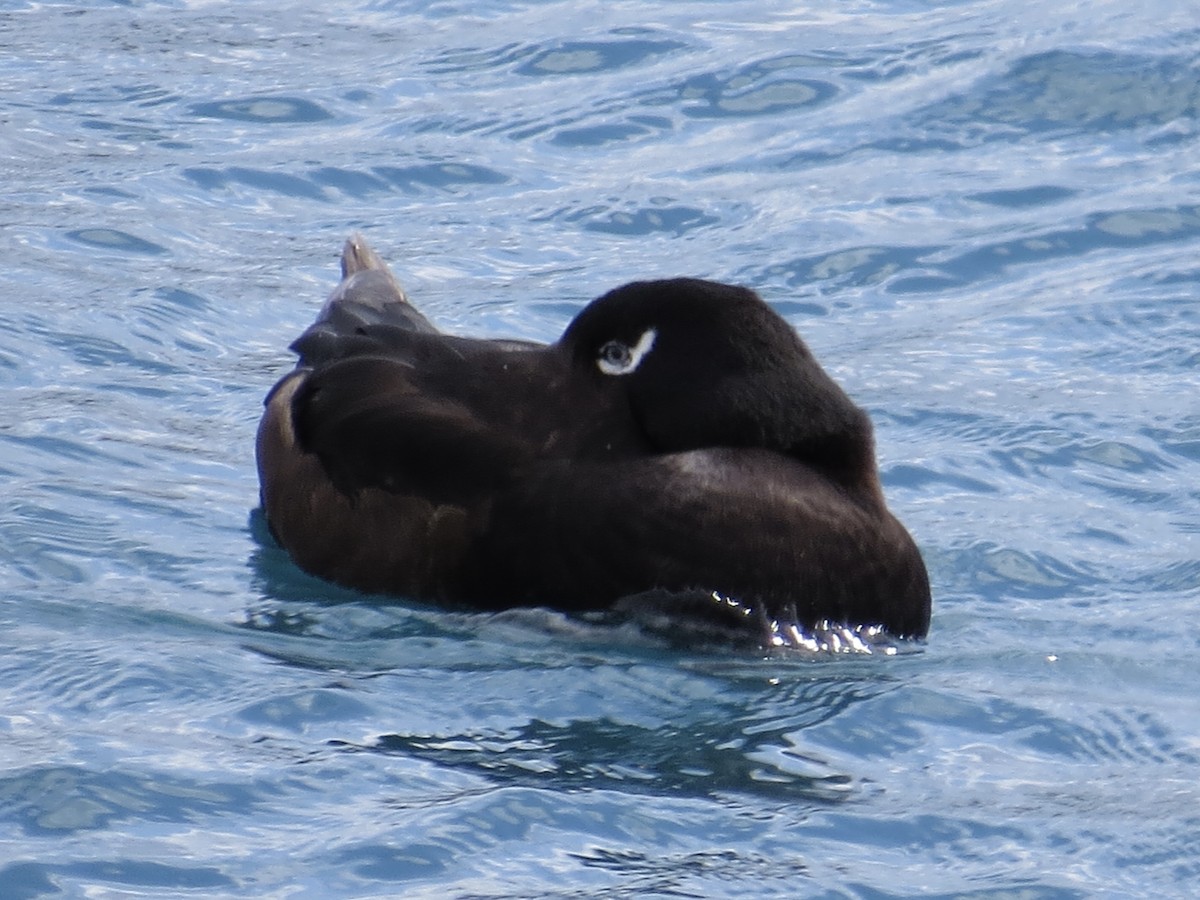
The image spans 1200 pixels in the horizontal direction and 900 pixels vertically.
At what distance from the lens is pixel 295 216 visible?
979 cm

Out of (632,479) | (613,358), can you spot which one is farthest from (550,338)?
(632,479)

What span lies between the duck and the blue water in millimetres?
133

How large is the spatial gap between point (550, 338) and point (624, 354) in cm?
281

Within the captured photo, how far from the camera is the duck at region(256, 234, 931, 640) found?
5.45 m

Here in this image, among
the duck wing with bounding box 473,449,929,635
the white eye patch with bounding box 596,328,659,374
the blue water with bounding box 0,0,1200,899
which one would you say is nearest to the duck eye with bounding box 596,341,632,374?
the white eye patch with bounding box 596,328,659,374

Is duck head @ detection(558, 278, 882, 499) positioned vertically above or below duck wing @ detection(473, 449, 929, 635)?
above

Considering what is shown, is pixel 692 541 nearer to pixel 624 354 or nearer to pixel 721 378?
pixel 721 378

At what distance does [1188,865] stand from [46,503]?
11.5 feet

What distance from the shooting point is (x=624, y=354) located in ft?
18.9

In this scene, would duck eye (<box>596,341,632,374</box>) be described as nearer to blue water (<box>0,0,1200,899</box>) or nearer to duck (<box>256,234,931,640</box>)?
duck (<box>256,234,931,640</box>)

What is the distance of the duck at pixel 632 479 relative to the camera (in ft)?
17.9

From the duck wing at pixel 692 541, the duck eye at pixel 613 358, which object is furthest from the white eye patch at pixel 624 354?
the duck wing at pixel 692 541

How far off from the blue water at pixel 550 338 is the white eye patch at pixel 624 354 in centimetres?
73

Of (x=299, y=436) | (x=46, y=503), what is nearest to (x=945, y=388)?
(x=299, y=436)
